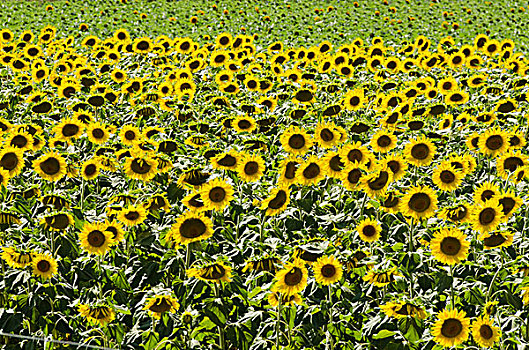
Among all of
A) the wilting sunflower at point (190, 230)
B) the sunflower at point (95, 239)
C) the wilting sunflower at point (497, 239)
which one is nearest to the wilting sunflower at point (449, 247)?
the wilting sunflower at point (497, 239)

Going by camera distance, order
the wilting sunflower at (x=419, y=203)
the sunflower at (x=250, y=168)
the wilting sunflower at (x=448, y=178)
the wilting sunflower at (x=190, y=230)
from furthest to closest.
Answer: the sunflower at (x=250, y=168)
the wilting sunflower at (x=448, y=178)
the wilting sunflower at (x=419, y=203)
the wilting sunflower at (x=190, y=230)

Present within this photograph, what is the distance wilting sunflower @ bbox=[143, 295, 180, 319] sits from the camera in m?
3.30

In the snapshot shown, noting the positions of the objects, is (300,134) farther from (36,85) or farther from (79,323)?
(36,85)

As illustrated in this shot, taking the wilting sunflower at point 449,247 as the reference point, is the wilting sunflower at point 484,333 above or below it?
below

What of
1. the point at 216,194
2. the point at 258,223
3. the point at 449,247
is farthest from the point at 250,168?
the point at 449,247

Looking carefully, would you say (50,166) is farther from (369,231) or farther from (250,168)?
(369,231)

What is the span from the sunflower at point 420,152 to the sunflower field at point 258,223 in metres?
0.02

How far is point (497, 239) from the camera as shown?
3703 millimetres

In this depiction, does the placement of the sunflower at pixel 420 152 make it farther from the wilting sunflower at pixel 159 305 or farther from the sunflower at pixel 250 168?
the wilting sunflower at pixel 159 305

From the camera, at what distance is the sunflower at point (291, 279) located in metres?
3.30

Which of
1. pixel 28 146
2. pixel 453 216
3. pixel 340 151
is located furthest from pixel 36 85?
pixel 453 216

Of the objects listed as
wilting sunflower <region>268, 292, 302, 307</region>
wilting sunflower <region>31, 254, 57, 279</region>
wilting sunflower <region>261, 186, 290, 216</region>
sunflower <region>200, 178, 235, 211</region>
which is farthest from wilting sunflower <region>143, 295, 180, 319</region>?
wilting sunflower <region>261, 186, 290, 216</region>

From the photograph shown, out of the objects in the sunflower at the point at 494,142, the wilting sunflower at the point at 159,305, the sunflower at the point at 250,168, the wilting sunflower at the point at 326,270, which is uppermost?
the sunflower at the point at 494,142

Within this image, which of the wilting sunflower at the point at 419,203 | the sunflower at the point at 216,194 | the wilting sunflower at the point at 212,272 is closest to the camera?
the wilting sunflower at the point at 212,272
